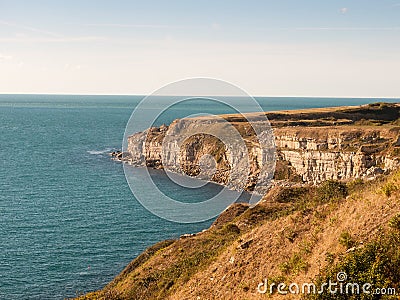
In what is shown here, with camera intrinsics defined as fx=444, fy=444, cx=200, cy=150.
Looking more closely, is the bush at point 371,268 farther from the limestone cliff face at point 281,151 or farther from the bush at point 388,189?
the limestone cliff face at point 281,151

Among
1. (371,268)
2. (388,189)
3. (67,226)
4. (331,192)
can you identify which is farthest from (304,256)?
(67,226)

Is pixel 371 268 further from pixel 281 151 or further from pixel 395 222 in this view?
pixel 281 151

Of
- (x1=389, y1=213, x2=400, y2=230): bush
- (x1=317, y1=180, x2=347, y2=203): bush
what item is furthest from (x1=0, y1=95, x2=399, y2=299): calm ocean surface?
(x1=389, y1=213, x2=400, y2=230): bush

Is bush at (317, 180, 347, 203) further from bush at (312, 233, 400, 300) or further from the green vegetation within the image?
bush at (312, 233, 400, 300)

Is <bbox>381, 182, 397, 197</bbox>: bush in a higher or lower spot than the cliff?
higher

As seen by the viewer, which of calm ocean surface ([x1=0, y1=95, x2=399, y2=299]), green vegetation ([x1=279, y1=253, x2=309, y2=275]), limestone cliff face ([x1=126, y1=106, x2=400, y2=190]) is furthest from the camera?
limestone cliff face ([x1=126, y1=106, x2=400, y2=190])

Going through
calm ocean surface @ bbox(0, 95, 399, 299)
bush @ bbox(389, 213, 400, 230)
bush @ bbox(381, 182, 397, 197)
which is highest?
bush @ bbox(381, 182, 397, 197)

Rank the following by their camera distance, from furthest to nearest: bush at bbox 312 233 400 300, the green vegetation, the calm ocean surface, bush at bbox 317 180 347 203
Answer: the calm ocean surface
bush at bbox 317 180 347 203
the green vegetation
bush at bbox 312 233 400 300

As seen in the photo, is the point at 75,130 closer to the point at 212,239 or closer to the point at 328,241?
the point at 212,239

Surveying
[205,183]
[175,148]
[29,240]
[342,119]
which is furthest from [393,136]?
[29,240]
